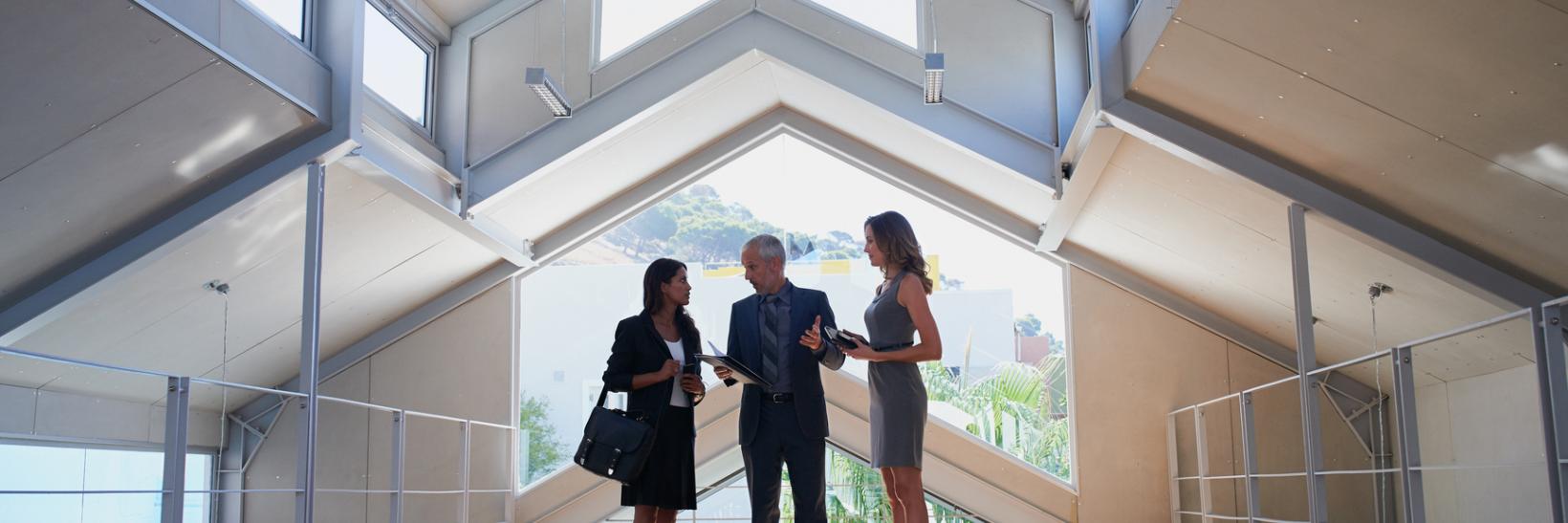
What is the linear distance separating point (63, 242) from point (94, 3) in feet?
3.81

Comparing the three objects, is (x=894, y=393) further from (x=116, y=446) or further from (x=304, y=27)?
(x=116, y=446)

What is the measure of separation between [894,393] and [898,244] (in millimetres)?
354

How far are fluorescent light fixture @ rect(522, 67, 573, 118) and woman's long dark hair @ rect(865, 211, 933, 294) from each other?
1.85 meters

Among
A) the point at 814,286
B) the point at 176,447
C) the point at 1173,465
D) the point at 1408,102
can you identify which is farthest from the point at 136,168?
the point at 1173,465

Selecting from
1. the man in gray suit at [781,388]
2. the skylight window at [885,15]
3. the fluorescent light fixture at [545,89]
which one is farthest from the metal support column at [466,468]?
the man in gray suit at [781,388]

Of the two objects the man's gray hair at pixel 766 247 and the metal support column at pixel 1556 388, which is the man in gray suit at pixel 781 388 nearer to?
the man's gray hair at pixel 766 247

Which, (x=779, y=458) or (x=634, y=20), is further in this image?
(x=634, y=20)

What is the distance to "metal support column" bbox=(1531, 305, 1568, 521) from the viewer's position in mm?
2289

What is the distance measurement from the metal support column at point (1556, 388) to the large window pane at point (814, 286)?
162 inches

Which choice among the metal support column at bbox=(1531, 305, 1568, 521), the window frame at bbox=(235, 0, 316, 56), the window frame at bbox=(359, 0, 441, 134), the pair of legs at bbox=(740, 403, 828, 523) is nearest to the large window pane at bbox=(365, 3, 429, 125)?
the window frame at bbox=(359, 0, 441, 134)

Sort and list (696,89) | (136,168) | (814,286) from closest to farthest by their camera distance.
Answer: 1. (136,168)
2. (696,89)
3. (814,286)

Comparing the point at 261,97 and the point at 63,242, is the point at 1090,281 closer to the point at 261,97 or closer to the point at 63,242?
the point at 261,97

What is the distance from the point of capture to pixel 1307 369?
3781 mm

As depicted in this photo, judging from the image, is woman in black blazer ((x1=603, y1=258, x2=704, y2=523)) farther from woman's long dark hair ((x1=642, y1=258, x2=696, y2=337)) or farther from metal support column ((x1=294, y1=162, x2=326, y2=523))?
metal support column ((x1=294, y1=162, x2=326, y2=523))
